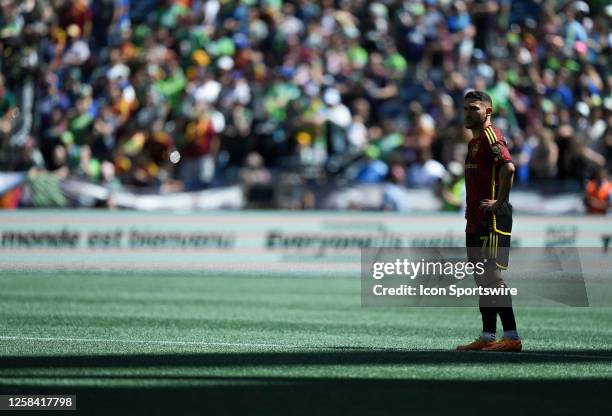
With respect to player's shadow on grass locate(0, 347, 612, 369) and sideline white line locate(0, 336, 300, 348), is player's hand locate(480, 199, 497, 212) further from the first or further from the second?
sideline white line locate(0, 336, 300, 348)

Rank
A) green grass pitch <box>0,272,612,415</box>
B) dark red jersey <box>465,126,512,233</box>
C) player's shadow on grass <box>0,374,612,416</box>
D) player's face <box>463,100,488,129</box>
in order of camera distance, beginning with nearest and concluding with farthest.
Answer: player's shadow on grass <box>0,374,612,416</box> < green grass pitch <box>0,272,612,415</box> < dark red jersey <box>465,126,512,233</box> < player's face <box>463,100,488,129</box>

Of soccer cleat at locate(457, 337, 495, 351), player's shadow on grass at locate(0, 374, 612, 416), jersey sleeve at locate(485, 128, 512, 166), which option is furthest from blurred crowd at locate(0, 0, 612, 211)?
player's shadow on grass at locate(0, 374, 612, 416)

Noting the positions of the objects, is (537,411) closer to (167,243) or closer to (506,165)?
(506,165)

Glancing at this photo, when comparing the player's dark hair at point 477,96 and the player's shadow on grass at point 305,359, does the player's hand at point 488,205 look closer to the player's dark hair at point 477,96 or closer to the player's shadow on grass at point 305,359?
the player's dark hair at point 477,96

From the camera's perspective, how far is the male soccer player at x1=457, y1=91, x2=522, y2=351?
32.5 feet

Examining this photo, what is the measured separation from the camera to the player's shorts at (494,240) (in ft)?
32.6

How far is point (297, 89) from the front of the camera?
23.3 metres

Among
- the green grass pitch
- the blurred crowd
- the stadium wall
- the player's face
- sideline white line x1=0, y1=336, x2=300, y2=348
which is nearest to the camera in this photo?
the green grass pitch

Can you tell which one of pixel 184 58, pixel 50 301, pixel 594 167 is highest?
pixel 184 58

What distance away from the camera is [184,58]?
25.0 m

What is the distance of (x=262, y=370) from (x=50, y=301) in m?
6.65

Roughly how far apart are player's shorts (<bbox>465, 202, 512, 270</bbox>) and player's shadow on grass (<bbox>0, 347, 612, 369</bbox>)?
757mm

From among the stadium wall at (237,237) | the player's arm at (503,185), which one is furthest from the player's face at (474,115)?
the stadium wall at (237,237)

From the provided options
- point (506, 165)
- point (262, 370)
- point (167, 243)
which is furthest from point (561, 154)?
point (262, 370)
